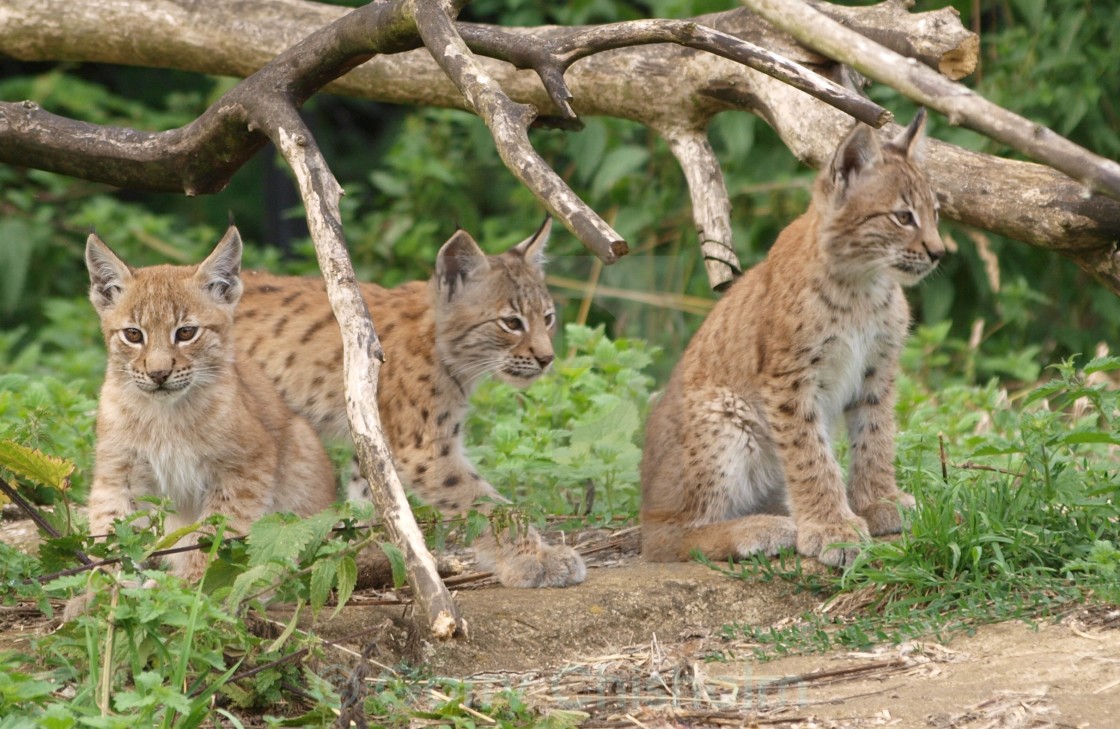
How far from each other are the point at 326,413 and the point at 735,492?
5.63ft

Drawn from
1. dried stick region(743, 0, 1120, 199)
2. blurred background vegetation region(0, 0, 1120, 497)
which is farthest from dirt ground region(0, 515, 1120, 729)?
blurred background vegetation region(0, 0, 1120, 497)

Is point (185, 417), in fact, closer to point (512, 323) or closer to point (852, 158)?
point (512, 323)

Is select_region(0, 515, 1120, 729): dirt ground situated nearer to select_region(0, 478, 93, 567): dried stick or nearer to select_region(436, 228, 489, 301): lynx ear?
select_region(0, 478, 93, 567): dried stick

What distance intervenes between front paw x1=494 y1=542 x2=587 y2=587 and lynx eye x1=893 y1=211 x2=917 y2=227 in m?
1.66

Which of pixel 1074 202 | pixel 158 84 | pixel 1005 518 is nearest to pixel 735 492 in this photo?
pixel 1005 518

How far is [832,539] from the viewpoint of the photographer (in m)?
4.91

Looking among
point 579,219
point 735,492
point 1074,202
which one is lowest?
point 735,492

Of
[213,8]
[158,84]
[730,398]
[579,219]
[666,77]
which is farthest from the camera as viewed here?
[158,84]

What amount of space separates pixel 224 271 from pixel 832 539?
7.72 ft

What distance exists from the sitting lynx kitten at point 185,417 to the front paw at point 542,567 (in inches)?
28.9

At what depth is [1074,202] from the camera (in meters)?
4.74

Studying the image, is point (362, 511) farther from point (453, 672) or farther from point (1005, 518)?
point (1005, 518)

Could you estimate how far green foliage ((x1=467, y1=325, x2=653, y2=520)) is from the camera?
5.86m

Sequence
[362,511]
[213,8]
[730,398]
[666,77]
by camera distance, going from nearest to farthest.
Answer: [362,511], [730,398], [666,77], [213,8]
